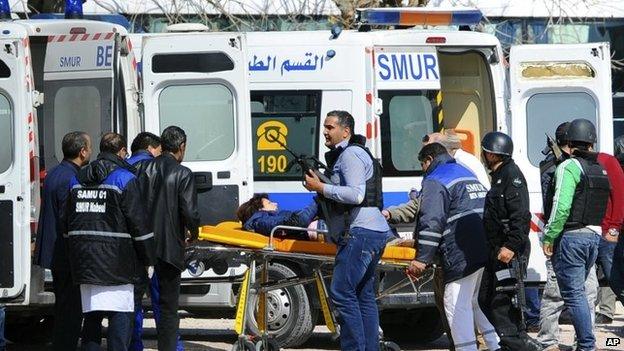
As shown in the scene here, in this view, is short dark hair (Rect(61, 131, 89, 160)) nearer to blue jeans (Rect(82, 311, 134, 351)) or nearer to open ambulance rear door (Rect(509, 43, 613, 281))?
blue jeans (Rect(82, 311, 134, 351))

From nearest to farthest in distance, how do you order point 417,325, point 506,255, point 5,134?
point 506,255
point 5,134
point 417,325

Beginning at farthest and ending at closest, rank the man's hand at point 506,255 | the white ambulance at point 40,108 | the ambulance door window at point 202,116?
the ambulance door window at point 202,116
the white ambulance at point 40,108
the man's hand at point 506,255

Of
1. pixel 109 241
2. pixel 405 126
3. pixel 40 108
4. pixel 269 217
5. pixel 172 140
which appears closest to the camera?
pixel 109 241

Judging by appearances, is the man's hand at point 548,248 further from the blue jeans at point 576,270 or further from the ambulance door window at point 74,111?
the ambulance door window at point 74,111

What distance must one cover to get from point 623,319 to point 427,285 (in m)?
4.05

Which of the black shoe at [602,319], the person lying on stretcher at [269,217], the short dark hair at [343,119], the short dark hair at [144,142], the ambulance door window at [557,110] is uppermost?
the ambulance door window at [557,110]

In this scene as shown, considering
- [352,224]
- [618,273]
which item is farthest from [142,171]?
[618,273]

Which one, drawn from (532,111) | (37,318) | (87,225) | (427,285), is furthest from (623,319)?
(87,225)

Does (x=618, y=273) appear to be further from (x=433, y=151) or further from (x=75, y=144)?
(x=75, y=144)

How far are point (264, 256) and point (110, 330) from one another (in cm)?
171

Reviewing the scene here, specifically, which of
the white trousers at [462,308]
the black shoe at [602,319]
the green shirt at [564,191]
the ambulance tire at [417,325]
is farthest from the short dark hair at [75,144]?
the black shoe at [602,319]

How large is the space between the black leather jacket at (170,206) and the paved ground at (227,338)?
6.55 ft

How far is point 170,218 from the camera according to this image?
11.5 metres

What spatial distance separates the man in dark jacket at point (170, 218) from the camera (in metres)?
11.5
